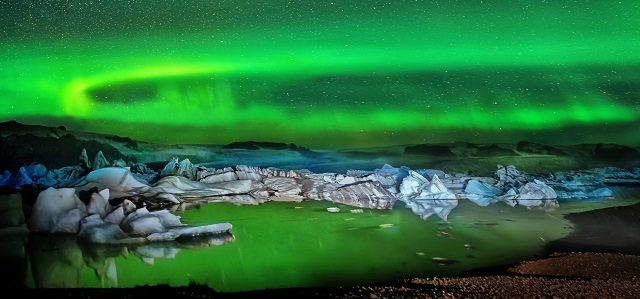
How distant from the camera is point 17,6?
12.7 metres

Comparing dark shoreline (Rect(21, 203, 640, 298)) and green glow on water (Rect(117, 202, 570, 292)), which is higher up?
dark shoreline (Rect(21, 203, 640, 298))

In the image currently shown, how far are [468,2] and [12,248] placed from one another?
11338 millimetres

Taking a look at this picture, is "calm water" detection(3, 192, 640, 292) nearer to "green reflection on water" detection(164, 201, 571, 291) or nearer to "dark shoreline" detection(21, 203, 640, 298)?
"green reflection on water" detection(164, 201, 571, 291)

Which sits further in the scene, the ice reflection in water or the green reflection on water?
the green reflection on water

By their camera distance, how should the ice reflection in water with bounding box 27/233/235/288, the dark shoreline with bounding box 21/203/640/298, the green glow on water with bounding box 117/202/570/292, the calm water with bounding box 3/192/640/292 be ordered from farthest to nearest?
the green glow on water with bounding box 117/202/570/292 → the calm water with bounding box 3/192/640/292 → the ice reflection in water with bounding box 27/233/235/288 → the dark shoreline with bounding box 21/203/640/298

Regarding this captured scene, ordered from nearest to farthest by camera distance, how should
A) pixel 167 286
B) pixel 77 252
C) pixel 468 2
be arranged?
pixel 167 286 < pixel 77 252 < pixel 468 2

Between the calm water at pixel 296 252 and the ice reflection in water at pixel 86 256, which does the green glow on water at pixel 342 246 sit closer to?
the calm water at pixel 296 252

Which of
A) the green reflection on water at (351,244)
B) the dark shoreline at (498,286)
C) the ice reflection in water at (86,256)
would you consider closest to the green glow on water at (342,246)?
the green reflection on water at (351,244)

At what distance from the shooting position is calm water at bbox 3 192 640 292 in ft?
17.7

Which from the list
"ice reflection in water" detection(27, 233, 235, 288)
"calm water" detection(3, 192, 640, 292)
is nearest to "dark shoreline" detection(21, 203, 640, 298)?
"calm water" detection(3, 192, 640, 292)

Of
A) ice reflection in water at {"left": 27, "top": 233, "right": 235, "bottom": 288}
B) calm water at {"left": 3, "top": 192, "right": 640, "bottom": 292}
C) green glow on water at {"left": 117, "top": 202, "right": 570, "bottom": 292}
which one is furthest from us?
green glow on water at {"left": 117, "top": 202, "right": 570, "bottom": 292}

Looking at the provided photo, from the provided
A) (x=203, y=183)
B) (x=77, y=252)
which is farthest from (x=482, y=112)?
(x=77, y=252)

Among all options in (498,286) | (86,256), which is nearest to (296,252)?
(86,256)

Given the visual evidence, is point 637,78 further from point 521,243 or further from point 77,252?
point 77,252
